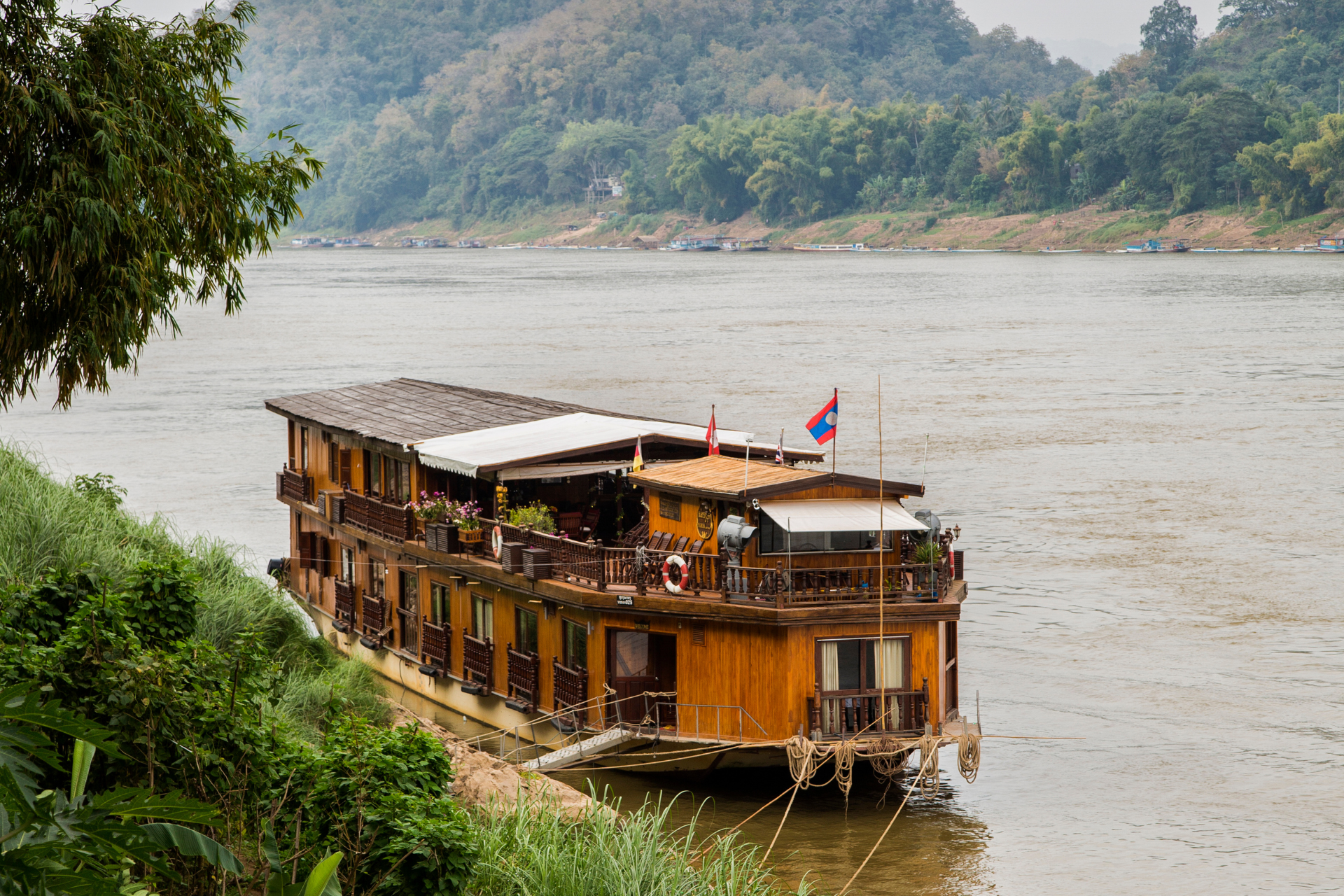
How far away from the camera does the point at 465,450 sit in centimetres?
2188

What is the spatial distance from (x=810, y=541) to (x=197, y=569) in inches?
278

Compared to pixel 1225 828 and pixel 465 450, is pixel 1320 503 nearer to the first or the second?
pixel 1225 828

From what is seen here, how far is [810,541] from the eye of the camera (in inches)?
703

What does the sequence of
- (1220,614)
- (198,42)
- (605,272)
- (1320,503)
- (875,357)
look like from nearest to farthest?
(198,42), (1220,614), (1320,503), (875,357), (605,272)

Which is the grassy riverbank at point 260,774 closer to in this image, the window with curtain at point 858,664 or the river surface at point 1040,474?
the window with curtain at point 858,664

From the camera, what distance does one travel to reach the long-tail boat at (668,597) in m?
17.6

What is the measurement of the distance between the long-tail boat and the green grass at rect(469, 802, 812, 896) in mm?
5476

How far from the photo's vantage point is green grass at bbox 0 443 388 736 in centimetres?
1576

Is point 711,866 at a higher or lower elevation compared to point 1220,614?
higher

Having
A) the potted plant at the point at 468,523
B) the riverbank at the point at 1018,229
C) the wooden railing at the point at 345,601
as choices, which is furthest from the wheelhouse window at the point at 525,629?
the riverbank at the point at 1018,229

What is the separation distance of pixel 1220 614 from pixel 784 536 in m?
15.4

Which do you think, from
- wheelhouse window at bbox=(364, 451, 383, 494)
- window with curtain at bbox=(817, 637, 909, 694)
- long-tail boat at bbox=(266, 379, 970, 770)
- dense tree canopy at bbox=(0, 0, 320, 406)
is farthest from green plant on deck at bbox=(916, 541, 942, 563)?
wheelhouse window at bbox=(364, 451, 383, 494)

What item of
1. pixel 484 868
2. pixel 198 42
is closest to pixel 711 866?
pixel 484 868

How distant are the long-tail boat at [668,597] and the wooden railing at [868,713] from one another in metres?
0.02
